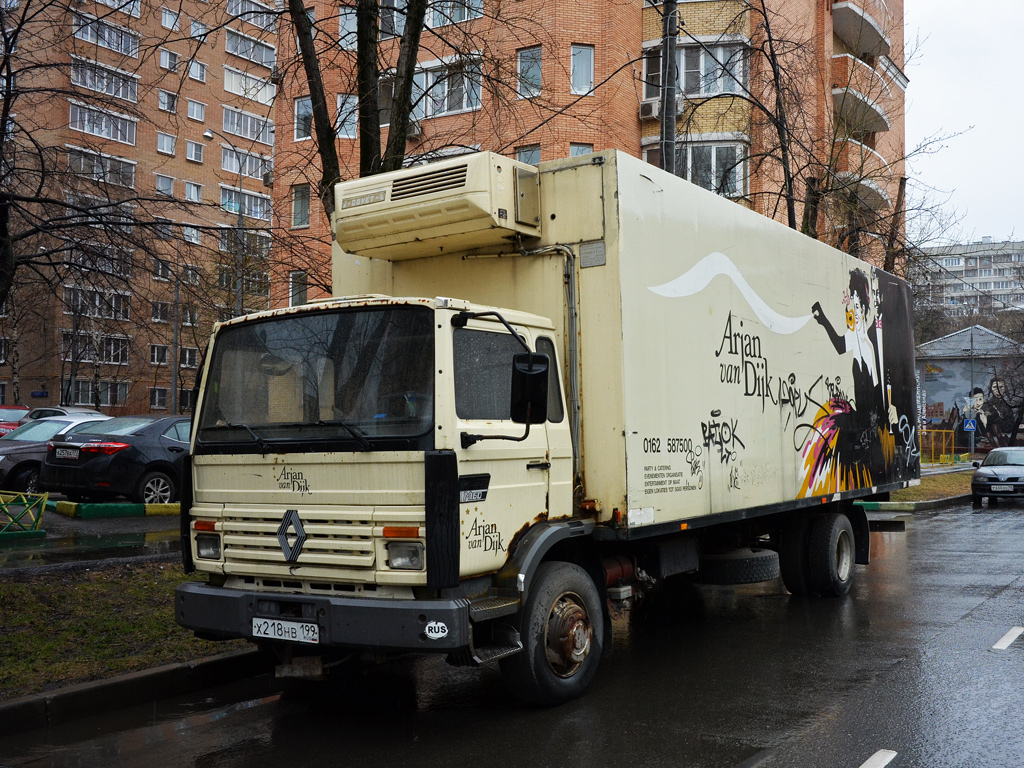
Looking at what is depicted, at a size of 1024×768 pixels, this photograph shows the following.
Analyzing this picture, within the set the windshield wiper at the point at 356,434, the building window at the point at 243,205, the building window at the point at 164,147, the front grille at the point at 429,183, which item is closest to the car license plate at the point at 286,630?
the windshield wiper at the point at 356,434

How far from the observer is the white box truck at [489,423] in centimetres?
515

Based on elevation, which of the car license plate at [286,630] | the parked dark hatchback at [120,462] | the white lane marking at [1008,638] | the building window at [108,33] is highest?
the building window at [108,33]

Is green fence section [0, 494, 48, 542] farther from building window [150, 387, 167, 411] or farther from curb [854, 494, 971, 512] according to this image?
building window [150, 387, 167, 411]

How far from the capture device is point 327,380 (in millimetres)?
5422

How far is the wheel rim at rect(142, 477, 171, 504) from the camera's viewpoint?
14549mm

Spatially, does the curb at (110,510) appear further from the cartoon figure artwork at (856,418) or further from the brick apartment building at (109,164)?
the cartoon figure artwork at (856,418)

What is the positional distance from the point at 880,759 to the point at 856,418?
215 inches

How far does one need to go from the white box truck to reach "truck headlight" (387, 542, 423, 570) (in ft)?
0.04

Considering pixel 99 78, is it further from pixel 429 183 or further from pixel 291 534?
pixel 291 534

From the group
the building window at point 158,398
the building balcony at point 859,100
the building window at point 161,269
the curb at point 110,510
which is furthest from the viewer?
the building window at point 158,398

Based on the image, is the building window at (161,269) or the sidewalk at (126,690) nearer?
the sidewalk at (126,690)

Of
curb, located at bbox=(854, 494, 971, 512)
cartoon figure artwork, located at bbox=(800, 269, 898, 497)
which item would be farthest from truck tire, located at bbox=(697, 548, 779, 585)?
curb, located at bbox=(854, 494, 971, 512)

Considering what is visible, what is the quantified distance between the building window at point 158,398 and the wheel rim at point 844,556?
168 feet

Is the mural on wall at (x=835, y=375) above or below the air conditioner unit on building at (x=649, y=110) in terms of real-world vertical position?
below
